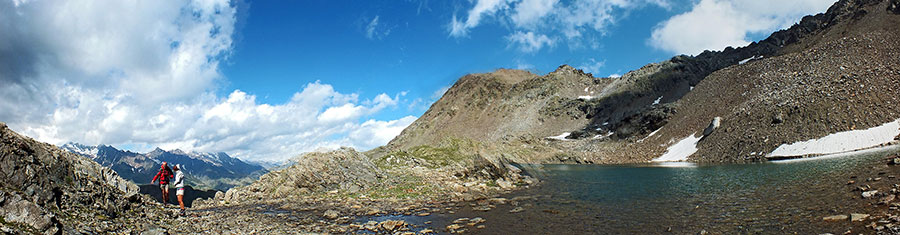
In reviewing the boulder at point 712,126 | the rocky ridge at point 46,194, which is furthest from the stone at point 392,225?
the boulder at point 712,126

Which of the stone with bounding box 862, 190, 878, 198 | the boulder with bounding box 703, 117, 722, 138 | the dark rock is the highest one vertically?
the dark rock

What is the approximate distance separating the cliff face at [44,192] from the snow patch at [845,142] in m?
79.7

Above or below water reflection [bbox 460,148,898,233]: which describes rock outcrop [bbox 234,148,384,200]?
above

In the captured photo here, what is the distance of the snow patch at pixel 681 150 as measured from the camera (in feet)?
286

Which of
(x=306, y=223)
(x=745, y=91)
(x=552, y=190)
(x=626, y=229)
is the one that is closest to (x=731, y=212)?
(x=626, y=229)

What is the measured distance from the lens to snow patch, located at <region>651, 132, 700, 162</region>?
8718 cm

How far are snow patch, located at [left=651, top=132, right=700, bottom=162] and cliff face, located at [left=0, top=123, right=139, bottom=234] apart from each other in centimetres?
9587

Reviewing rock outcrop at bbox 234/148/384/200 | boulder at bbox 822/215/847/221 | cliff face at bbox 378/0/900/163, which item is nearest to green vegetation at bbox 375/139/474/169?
cliff face at bbox 378/0/900/163

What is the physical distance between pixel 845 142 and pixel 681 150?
34.3 metres

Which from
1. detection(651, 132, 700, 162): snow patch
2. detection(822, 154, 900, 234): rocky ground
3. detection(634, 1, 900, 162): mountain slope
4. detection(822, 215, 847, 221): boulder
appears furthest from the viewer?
detection(651, 132, 700, 162): snow patch

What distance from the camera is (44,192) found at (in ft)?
43.0

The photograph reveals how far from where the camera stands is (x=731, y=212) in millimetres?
21438

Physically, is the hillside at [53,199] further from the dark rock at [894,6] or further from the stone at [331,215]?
the dark rock at [894,6]

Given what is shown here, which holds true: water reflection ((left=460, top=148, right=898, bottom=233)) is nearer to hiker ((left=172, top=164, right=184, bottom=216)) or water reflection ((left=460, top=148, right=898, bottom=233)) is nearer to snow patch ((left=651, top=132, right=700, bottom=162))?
hiker ((left=172, top=164, right=184, bottom=216))
